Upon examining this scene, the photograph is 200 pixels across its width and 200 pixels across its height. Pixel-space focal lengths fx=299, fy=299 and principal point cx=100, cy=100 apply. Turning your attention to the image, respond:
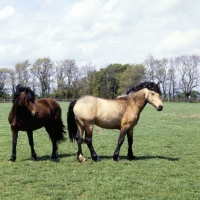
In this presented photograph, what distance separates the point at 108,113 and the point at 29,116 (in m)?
2.28

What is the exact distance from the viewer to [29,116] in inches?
339

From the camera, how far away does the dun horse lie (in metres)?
8.55

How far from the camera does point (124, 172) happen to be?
286 inches

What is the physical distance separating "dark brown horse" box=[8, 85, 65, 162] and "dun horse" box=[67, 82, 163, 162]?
863 millimetres

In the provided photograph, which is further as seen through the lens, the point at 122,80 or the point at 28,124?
the point at 122,80

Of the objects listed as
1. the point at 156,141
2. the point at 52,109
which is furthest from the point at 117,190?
the point at 156,141

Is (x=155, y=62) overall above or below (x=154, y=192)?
above

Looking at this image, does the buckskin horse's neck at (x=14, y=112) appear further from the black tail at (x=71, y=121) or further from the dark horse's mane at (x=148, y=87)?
the dark horse's mane at (x=148, y=87)

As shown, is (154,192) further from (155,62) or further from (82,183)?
(155,62)

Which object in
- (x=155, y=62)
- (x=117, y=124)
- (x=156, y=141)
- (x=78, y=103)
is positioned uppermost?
(x=155, y=62)

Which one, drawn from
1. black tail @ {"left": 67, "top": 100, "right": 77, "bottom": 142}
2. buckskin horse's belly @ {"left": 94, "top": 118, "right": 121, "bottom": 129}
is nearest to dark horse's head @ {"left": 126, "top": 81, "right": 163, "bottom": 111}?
buckskin horse's belly @ {"left": 94, "top": 118, "right": 121, "bottom": 129}

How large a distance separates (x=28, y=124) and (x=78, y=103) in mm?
1558

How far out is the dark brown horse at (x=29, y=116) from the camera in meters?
8.33

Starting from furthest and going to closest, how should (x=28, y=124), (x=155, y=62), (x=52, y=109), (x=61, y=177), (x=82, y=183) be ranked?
(x=155, y=62)
(x=52, y=109)
(x=28, y=124)
(x=61, y=177)
(x=82, y=183)
